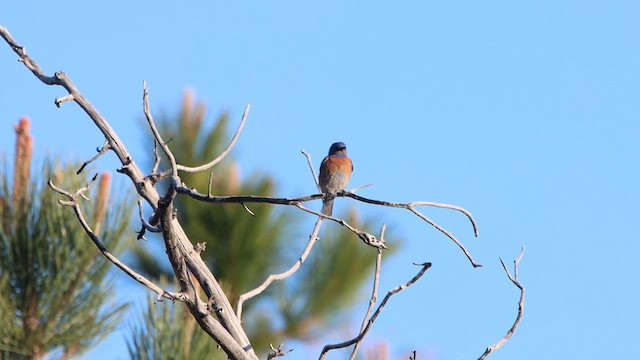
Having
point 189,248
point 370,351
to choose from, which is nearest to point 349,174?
point 370,351

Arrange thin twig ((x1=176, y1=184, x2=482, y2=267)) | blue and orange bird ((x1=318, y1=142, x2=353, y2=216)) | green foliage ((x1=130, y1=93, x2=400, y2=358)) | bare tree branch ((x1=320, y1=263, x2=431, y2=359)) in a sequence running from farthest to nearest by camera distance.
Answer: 1. green foliage ((x1=130, y1=93, x2=400, y2=358))
2. blue and orange bird ((x1=318, y1=142, x2=353, y2=216))
3. bare tree branch ((x1=320, y1=263, x2=431, y2=359))
4. thin twig ((x1=176, y1=184, x2=482, y2=267))

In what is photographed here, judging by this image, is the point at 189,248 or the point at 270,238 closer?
the point at 189,248

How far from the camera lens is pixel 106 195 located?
5352 mm

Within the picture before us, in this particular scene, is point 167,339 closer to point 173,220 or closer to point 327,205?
point 327,205

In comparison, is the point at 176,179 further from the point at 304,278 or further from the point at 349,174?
the point at 304,278

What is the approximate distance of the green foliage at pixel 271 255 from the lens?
268 inches

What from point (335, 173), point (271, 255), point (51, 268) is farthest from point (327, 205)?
point (271, 255)

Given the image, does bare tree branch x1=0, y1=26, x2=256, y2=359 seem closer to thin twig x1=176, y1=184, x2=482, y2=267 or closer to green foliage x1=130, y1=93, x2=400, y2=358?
thin twig x1=176, y1=184, x2=482, y2=267

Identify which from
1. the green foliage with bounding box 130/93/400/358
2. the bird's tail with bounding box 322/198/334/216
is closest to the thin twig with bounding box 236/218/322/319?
the bird's tail with bounding box 322/198/334/216

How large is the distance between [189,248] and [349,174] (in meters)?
2.79

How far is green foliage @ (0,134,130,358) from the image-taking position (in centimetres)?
518

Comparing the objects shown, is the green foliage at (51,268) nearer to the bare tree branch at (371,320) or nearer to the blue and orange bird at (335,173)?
the blue and orange bird at (335,173)

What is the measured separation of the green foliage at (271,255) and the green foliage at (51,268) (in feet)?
4.92

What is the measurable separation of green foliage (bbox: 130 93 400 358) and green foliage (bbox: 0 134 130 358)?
4.92ft
